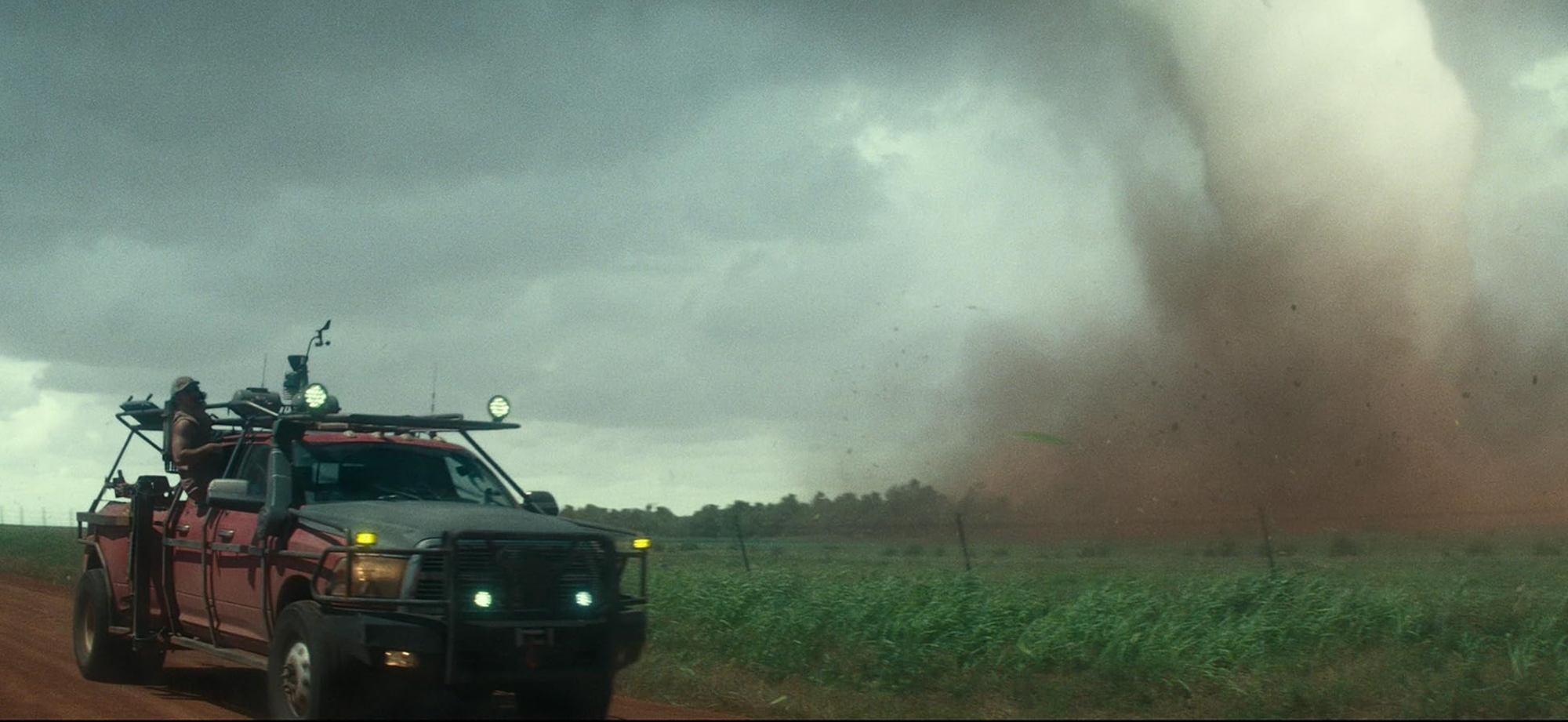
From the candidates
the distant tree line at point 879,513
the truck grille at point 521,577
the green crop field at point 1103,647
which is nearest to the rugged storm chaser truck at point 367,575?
the truck grille at point 521,577

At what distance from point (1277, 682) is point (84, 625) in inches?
419

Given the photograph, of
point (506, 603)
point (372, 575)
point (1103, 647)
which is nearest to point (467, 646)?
point (506, 603)

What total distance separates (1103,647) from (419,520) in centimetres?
702

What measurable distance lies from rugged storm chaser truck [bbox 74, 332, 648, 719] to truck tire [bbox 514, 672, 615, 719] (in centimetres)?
2

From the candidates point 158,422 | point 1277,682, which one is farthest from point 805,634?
point 158,422

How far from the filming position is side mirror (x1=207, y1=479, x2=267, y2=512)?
9.02 m

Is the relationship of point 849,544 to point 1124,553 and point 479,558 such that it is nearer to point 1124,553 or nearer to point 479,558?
point 1124,553

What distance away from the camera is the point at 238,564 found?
31.7 ft

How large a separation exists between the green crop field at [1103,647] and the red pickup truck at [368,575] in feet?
8.12

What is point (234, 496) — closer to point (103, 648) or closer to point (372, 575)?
point (372, 575)

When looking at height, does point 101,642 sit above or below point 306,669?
above

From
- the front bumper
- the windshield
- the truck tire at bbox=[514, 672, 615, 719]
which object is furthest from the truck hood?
the truck tire at bbox=[514, 672, 615, 719]

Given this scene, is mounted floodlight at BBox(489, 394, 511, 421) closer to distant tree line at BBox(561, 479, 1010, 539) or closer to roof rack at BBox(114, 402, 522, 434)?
roof rack at BBox(114, 402, 522, 434)

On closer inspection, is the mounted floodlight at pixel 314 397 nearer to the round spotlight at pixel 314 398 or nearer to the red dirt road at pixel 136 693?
the round spotlight at pixel 314 398
